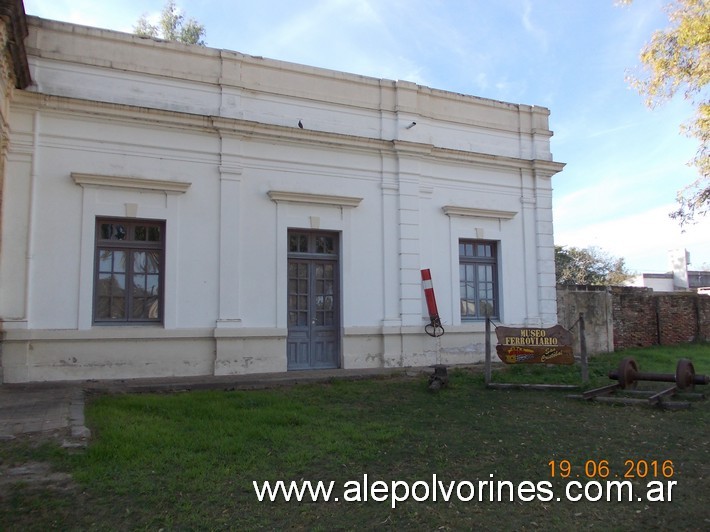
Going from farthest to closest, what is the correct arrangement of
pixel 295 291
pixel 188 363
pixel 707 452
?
pixel 295 291
pixel 188 363
pixel 707 452

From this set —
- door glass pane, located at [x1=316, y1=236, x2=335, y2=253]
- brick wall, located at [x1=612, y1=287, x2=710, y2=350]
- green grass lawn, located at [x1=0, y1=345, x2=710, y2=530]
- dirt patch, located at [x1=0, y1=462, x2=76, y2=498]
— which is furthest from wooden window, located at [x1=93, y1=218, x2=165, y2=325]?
brick wall, located at [x1=612, y1=287, x2=710, y2=350]

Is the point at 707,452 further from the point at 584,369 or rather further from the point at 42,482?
the point at 42,482

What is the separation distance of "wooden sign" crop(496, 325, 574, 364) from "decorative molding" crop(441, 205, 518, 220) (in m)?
3.72

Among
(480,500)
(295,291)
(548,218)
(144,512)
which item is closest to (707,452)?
(480,500)

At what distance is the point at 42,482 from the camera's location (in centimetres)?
419

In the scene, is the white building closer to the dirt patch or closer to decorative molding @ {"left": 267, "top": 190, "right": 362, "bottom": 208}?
decorative molding @ {"left": 267, "top": 190, "right": 362, "bottom": 208}

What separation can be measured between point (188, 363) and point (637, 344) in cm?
1183

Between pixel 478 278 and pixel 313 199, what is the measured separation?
4.15 meters

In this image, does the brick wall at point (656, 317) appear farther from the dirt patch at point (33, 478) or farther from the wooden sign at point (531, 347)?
the dirt patch at point (33, 478)

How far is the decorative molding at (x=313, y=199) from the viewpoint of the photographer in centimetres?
1042

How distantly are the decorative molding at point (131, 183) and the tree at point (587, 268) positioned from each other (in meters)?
29.5

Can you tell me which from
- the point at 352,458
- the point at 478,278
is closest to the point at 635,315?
the point at 478,278

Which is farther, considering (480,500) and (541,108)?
(541,108)

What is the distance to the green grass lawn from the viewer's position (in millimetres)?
3766
